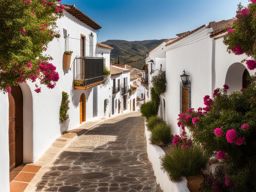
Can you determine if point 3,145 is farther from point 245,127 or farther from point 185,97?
A: point 185,97

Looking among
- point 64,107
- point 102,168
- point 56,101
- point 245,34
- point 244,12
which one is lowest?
point 102,168

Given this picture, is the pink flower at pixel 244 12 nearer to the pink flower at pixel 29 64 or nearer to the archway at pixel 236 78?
the pink flower at pixel 29 64

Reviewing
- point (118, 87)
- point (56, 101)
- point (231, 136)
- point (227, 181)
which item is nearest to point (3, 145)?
point (227, 181)

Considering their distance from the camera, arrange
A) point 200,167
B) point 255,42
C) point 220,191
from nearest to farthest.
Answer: point 255,42 → point 220,191 → point 200,167

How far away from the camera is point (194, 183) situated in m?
6.15

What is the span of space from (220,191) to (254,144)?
95cm

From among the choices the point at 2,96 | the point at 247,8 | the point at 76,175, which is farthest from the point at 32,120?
the point at 247,8

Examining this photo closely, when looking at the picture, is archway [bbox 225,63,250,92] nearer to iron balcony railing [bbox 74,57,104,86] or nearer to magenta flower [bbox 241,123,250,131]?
magenta flower [bbox 241,123,250,131]

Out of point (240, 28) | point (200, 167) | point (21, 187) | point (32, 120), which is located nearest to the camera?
point (240, 28)

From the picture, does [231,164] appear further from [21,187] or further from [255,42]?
[21,187]

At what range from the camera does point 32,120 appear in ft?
32.7

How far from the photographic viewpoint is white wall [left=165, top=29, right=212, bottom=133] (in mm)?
8512

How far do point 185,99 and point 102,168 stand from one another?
11.5ft

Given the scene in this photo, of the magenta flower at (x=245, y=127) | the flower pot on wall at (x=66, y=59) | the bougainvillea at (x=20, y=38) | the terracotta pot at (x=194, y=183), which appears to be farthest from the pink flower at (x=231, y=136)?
the flower pot on wall at (x=66, y=59)
